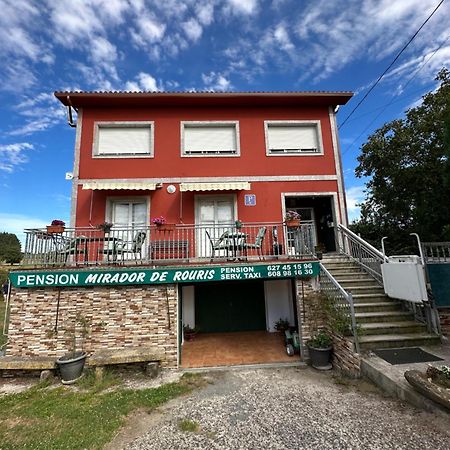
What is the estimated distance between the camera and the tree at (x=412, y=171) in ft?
44.5

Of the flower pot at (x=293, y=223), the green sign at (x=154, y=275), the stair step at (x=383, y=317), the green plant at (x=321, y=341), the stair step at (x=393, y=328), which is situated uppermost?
the flower pot at (x=293, y=223)

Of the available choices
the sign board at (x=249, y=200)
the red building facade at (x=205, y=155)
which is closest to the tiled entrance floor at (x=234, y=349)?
the red building facade at (x=205, y=155)

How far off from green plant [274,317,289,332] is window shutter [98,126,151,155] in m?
8.46

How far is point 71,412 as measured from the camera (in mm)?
4848

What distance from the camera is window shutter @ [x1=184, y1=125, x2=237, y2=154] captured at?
1109cm

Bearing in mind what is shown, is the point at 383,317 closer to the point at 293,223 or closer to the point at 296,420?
the point at 293,223

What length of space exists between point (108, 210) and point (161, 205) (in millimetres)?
2005

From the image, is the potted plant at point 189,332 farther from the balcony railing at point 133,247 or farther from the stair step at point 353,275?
the stair step at point 353,275

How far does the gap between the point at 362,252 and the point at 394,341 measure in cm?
367

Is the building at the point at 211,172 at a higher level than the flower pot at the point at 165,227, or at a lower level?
higher

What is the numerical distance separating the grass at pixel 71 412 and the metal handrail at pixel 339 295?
3.64 metres

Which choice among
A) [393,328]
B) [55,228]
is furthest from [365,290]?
[55,228]

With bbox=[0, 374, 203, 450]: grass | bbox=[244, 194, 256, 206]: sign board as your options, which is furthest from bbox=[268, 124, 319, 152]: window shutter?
bbox=[0, 374, 203, 450]: grass

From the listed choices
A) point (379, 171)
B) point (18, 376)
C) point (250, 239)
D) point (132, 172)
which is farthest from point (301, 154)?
point (18, 376)
